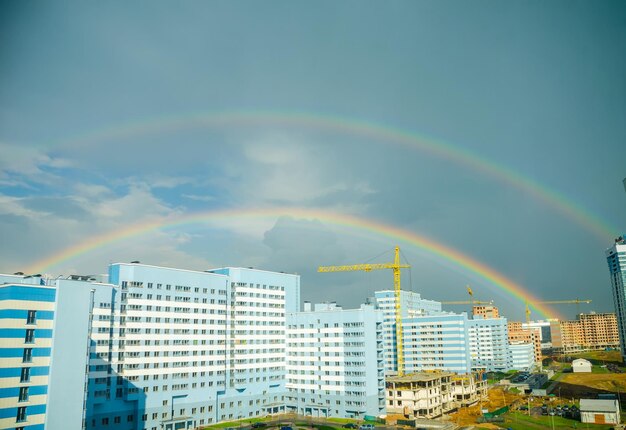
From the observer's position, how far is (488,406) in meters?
78.6

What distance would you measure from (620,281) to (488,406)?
94.6m

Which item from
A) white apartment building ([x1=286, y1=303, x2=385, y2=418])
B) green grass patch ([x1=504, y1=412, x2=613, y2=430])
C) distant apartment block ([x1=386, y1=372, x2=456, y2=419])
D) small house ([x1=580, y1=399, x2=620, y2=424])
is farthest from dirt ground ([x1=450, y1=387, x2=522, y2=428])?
small house ([x1=580, y1=399, x2=620, y2=424])

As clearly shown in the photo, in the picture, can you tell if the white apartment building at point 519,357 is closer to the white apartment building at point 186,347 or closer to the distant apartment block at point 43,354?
the white apartment building at point 186,347

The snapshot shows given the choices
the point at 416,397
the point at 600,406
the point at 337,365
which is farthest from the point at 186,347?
the point at 600,406

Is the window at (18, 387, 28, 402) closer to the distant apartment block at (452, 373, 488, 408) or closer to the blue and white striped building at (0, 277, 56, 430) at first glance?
the blue and white striped building at (0, 277, 56, 430)

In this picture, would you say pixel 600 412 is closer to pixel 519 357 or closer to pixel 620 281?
pixel 519 357

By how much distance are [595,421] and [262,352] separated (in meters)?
45.3

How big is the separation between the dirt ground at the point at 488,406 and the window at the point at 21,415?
5003 centimetres

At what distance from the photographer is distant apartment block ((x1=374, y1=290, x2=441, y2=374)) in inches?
4680

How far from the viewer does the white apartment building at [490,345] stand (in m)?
139

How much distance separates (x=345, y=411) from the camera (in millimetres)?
67500

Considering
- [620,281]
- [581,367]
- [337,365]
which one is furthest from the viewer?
[620,281]

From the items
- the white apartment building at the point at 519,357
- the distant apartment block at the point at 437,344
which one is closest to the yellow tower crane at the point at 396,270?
the distant apartment block at the point at 437,344

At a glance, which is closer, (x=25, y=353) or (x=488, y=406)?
(x=25, y=353)
